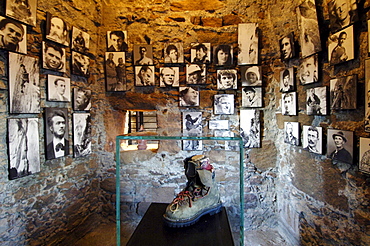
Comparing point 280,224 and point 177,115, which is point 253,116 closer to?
point 177,115

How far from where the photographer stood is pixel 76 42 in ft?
8.24

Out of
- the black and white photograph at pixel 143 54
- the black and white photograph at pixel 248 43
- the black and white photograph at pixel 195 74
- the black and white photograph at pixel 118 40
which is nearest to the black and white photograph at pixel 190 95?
the black and white photograph at pixel 195 74

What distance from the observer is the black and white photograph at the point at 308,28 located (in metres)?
1.95

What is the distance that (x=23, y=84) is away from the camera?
6.31ft

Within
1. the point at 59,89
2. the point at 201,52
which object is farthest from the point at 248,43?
the point at 59,89

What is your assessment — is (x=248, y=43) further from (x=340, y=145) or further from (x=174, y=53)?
(x=340, y=145)

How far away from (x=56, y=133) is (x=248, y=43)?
2676mm

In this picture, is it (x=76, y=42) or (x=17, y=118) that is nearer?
(x=17, y=118)

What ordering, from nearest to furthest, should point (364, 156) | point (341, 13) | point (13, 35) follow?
point (364, 156), point (341, 13), point (13, 35)

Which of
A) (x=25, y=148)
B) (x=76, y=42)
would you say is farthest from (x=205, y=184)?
(x=76, y=42)

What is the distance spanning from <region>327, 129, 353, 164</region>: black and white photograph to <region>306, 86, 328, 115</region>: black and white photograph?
23 centimetres

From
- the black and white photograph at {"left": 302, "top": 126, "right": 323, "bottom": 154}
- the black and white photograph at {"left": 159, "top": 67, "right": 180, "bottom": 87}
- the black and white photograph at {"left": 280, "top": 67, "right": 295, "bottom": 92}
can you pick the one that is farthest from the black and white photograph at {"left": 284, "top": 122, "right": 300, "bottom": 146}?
the black and white photograph at {"left": 159, "top": 67, "right": 180, "bottom": 87}

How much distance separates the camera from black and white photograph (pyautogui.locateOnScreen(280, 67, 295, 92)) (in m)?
2.35

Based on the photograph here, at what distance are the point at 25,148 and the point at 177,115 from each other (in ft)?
5.75
